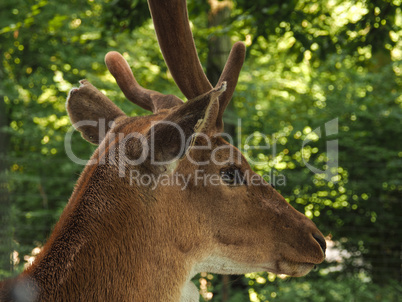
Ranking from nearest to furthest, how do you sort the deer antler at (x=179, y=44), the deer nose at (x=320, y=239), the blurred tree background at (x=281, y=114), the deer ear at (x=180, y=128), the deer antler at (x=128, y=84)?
the deer ear at (x=180, y=128)
the deer antler at (x=179, y=44)
the deer nose at (x=320, y=239)
the deer antler at (x=128, y=84)
the blurred tree background at (x=281, y=114)

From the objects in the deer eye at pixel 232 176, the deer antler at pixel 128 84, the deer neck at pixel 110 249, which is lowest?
the deer neck at pixel 110 249

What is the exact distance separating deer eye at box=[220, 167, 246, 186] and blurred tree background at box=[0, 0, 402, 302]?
8.32ft

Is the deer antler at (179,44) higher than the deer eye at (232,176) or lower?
higher

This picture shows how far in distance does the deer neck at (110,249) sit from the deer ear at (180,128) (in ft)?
0.69

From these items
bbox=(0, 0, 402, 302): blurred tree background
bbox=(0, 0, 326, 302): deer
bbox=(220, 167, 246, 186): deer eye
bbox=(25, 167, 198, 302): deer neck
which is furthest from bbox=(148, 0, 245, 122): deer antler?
bbox=(0, 0, 402, 302): blurred tree background

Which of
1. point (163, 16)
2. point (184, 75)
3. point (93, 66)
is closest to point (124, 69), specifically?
point (184, 75)

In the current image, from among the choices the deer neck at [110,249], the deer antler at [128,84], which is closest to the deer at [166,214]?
the deer neck at [110,249]

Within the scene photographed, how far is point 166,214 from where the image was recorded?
Answer: 2043 millimetres

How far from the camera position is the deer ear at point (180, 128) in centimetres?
180

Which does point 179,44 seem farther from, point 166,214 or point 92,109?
point 166,214

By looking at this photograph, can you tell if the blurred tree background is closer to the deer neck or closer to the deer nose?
the deer nose

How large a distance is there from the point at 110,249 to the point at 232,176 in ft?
2.45

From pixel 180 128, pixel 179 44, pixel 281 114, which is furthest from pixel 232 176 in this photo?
pixel 281 114

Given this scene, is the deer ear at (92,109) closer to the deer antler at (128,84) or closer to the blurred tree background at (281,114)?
the deer antler at (128,84)
